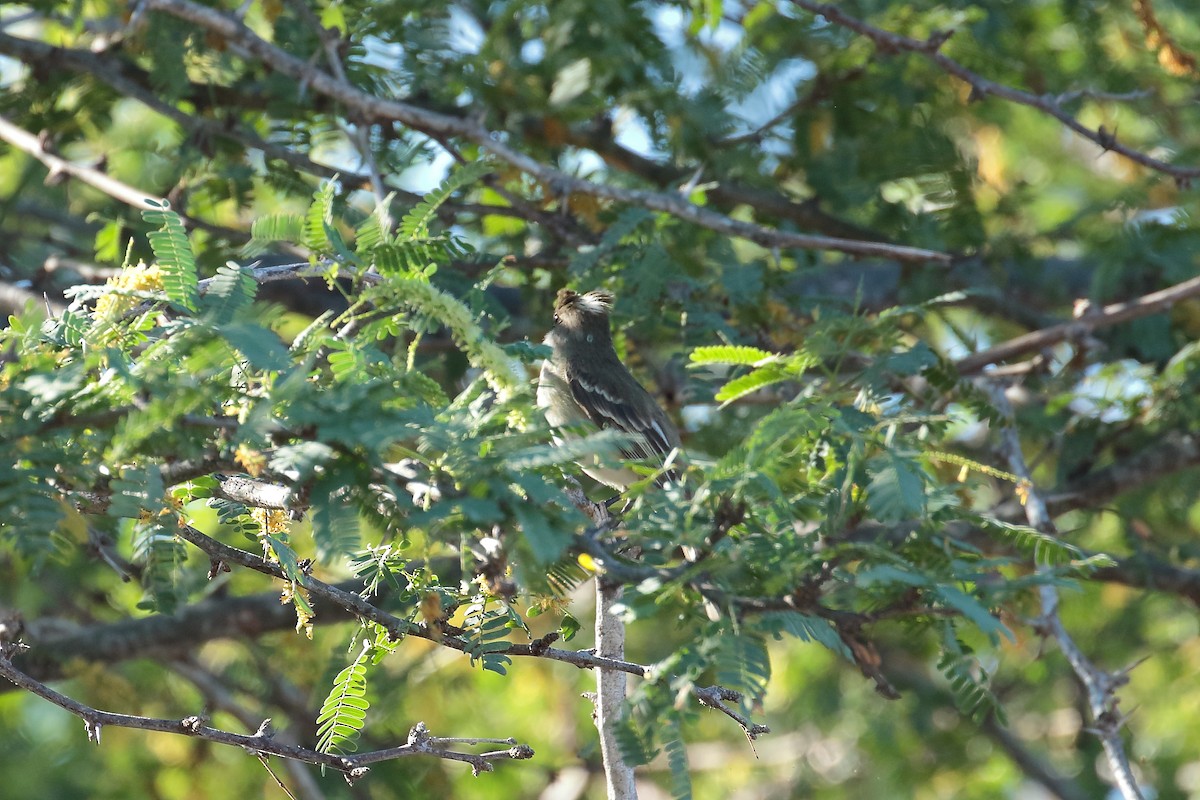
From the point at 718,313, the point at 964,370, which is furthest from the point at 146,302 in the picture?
the point at 964,370

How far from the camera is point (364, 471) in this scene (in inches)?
84.4

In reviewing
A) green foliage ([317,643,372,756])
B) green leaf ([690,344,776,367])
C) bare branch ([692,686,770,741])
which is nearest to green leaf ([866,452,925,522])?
bare branch ([692,686,770,741])

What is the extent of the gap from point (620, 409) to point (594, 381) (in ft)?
0.77

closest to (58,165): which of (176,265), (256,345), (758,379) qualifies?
(176,265)

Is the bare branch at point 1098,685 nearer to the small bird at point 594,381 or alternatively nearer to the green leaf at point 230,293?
the small bird at point 594,381

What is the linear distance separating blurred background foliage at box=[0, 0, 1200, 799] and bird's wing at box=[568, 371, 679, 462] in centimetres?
14

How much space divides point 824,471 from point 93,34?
200 inches

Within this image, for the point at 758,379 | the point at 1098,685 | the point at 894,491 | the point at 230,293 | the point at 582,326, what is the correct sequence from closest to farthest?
the point at 894,491 < the point at 230,293 < the point at 758,379 < the point at 1098,685 < the point at 582,326

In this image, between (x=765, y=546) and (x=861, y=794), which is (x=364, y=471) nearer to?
(x=765, y=546)

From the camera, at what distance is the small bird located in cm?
592

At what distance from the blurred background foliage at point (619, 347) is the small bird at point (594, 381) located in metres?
0.16

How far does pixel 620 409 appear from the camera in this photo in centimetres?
604

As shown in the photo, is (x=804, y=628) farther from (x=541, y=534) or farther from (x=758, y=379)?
(x=758, y=379)

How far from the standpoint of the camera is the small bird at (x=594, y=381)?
5.92 meters
